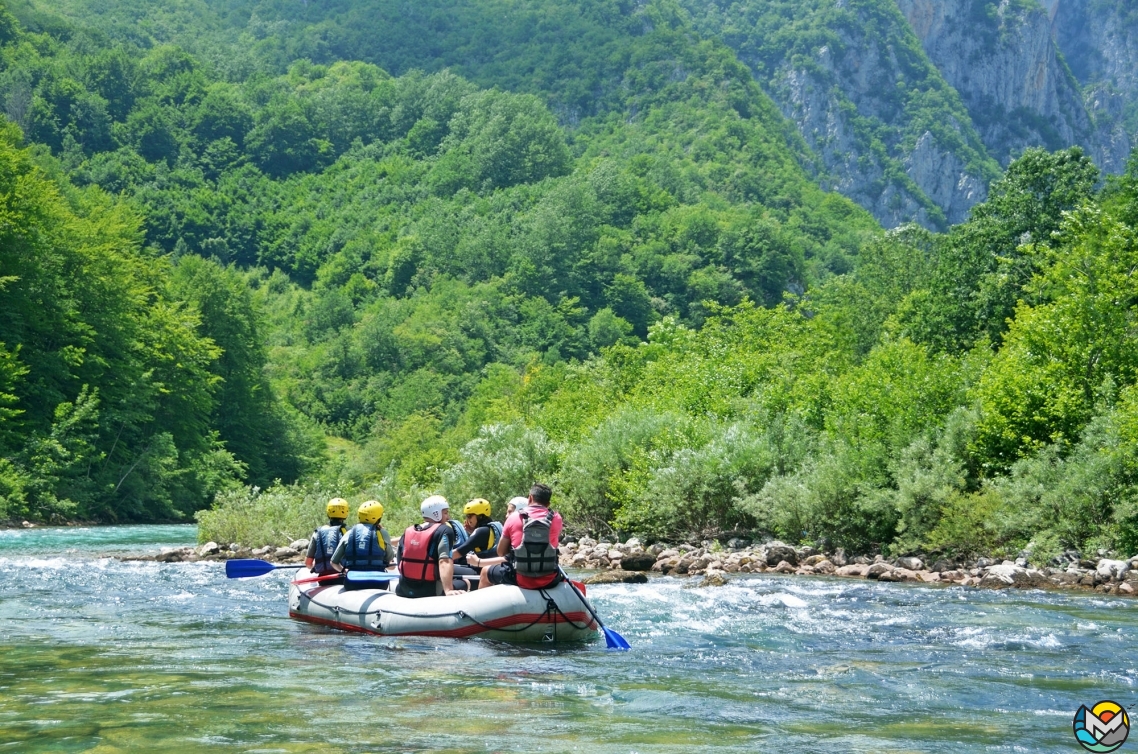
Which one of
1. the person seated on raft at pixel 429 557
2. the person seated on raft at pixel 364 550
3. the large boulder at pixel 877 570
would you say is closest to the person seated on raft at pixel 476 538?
the person seated on raft at pixel 429 557

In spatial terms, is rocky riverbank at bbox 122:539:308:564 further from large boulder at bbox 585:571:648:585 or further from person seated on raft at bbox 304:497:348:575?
person seated on raft at bbox 304:497:348:575

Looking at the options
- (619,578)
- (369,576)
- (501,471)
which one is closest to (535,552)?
(369,576)

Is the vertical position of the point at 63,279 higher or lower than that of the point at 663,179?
lower

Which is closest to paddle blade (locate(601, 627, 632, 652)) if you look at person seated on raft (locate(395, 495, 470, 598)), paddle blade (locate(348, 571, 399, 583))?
person seated on raft (locate(395, 495, 470, 598))

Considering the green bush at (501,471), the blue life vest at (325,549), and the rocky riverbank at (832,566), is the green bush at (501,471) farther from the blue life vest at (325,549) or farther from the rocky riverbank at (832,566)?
the blue life vest at (325,549)

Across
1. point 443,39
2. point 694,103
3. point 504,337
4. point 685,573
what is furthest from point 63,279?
point 443,39

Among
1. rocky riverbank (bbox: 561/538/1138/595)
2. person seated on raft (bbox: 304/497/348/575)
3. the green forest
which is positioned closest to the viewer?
person seated on raft (bbox: 304/497/348/575)

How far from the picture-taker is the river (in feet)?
33.7

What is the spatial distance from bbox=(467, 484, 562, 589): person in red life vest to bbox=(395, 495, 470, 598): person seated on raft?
54 cm

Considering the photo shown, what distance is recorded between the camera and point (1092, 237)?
1237 inches

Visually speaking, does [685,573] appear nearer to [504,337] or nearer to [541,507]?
[541,507]

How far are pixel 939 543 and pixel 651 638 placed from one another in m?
10.1

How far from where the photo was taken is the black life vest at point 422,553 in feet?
53.7

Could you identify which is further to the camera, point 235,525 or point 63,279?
point 63,279
